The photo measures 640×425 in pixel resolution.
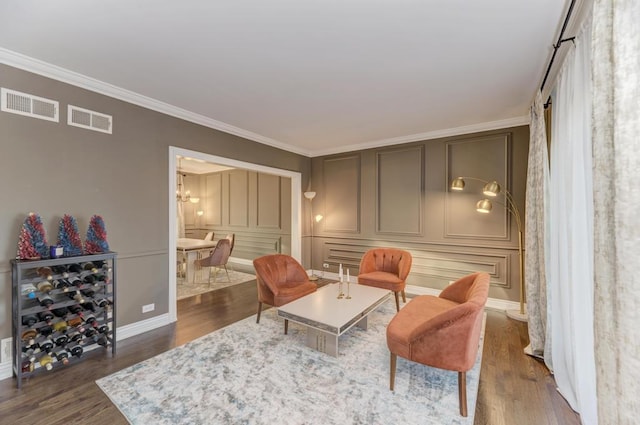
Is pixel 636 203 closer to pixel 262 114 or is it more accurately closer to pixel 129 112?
pixel 262 114

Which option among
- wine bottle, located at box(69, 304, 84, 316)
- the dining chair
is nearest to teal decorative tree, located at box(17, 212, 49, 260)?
wine bottle, located at box(69, 304, 84, 316)

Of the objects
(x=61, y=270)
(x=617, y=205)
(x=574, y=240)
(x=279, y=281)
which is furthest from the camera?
(x=279, y=281)

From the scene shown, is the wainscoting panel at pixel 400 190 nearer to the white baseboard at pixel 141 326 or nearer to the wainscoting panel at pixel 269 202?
the wainscoting panel at pixel 269 202

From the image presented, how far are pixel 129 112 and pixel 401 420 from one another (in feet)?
13.3

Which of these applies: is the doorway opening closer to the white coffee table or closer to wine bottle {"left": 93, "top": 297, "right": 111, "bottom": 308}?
wine bottle {"left": 93, "top": 297, "right": 111, "bottom": 308}

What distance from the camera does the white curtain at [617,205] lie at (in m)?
0.89

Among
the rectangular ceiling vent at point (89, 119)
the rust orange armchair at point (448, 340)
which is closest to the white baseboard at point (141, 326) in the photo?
the rectangular ceiling vent at point (89, 119)

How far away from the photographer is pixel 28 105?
97.3 inches

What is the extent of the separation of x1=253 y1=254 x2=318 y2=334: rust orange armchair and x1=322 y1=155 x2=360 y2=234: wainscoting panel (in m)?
2.05

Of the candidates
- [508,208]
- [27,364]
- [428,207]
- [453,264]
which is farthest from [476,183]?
[27,364]

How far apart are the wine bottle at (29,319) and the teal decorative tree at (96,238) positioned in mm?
637

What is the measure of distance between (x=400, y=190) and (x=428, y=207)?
1.93 feet

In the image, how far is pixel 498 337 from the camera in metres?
3.11

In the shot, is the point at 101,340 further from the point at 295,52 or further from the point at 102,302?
the point at 295,52
